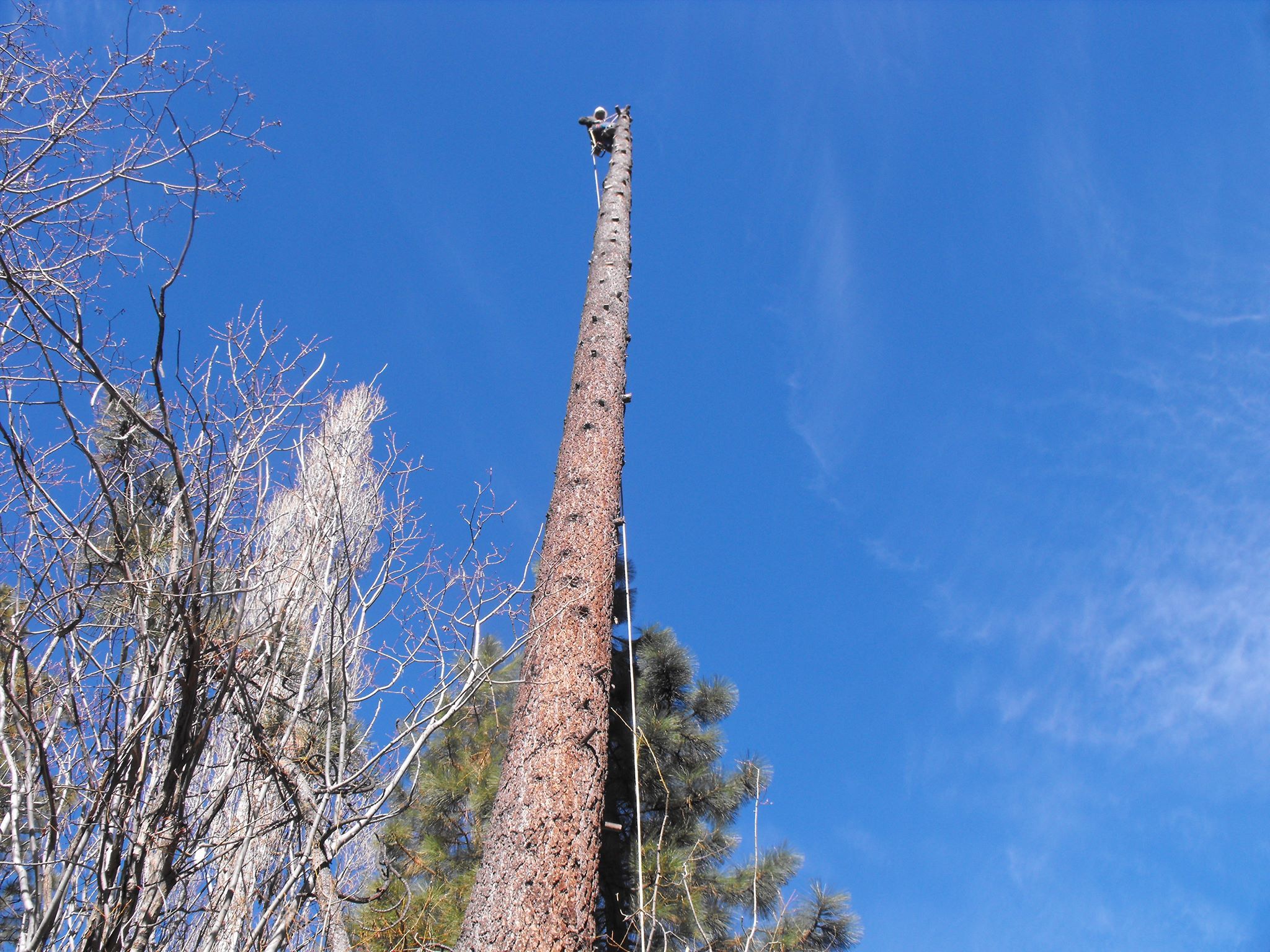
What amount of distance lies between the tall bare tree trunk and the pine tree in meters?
1.27

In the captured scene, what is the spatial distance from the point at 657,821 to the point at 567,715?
2319 millimetres

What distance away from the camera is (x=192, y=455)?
7.48 feet

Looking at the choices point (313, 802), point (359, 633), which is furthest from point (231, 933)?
point (359, 633)

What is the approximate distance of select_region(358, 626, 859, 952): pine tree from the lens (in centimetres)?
421

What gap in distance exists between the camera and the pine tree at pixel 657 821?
4.21 metres

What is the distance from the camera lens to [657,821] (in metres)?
4.76

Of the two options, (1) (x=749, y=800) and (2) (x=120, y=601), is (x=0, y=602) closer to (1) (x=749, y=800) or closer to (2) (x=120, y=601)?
(2) (x=120, y=601)

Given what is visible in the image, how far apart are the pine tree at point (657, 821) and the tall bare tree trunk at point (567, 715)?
1267 mm

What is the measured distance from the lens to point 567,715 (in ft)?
9.32

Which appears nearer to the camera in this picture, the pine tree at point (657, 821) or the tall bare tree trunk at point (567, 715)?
the tall bare tree trunk at point (567, 715)

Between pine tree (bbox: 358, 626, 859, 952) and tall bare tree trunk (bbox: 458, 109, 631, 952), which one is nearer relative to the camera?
tall bare tree trunk (bbox: 458, 109, 631, 952)

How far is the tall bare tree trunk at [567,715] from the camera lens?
238cm

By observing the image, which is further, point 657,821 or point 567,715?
point 657,821

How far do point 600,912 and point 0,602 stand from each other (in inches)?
123
